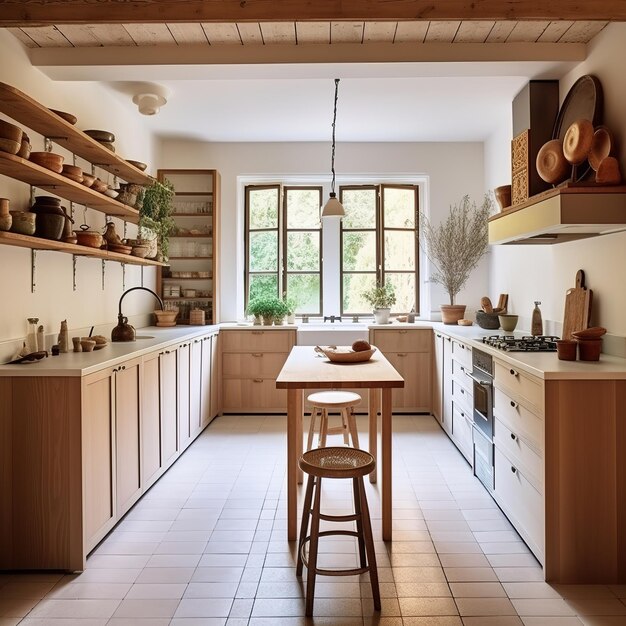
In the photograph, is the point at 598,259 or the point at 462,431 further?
the point at 462,431

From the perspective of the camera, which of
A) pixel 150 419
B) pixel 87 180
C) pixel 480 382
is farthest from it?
pixel 480 382

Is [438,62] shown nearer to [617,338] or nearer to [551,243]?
[551,243]

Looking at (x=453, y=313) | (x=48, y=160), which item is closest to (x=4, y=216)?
(x=48, y=160)

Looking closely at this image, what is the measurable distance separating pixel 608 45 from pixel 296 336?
3556 millimetres

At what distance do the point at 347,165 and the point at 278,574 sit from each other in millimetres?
4598

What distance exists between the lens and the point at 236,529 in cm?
285

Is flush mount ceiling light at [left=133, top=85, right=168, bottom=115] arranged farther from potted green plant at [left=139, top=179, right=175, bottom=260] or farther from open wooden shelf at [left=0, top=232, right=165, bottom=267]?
open wooden shelf at [left=0, top=232, right=165, bottom=267]

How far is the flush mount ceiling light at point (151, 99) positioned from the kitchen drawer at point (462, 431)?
362cm

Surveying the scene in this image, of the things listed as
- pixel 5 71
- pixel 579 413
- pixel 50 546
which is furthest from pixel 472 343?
pixel 5 71

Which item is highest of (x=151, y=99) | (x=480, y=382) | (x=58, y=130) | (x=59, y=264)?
(x=151, y=99)

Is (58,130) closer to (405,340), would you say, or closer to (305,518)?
(305,518)

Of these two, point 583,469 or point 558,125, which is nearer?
point 583,469

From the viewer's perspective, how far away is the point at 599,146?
3.03 metres

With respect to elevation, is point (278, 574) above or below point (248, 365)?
below
